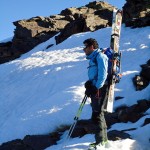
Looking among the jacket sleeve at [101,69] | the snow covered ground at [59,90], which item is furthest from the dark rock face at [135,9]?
the jacket sleeve at [101,69]

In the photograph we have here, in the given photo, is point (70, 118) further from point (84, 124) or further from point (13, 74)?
point (13, 74)

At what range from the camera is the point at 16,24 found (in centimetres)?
5081

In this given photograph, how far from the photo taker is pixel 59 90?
20797 mm

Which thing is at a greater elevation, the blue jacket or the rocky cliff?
the rocky cliff

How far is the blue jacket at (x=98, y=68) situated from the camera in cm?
993

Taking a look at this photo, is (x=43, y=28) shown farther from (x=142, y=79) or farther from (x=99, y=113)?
(x=99, y=113)

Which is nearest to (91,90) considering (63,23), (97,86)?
(97,86)

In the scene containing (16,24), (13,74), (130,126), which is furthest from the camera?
(16,24)

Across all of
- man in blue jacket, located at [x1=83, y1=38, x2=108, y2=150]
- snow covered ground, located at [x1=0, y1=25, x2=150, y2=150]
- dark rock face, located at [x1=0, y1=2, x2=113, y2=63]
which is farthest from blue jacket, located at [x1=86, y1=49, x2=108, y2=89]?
dark rock face, located at [x1=0, y1=2, x2=113, y2=63]

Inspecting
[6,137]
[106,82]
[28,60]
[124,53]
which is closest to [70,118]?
[6,137]

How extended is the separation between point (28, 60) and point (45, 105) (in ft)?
45.5

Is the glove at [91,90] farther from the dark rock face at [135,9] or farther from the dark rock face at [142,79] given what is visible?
the dark rock face at [135,9]

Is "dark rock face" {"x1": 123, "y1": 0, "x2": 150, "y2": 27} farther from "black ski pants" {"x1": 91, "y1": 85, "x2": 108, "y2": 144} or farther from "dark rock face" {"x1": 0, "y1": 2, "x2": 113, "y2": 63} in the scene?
"black ski pants" {"x1": 91, "y1": 85, "x2": 108, "y2": 144}

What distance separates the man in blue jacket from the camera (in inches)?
393
